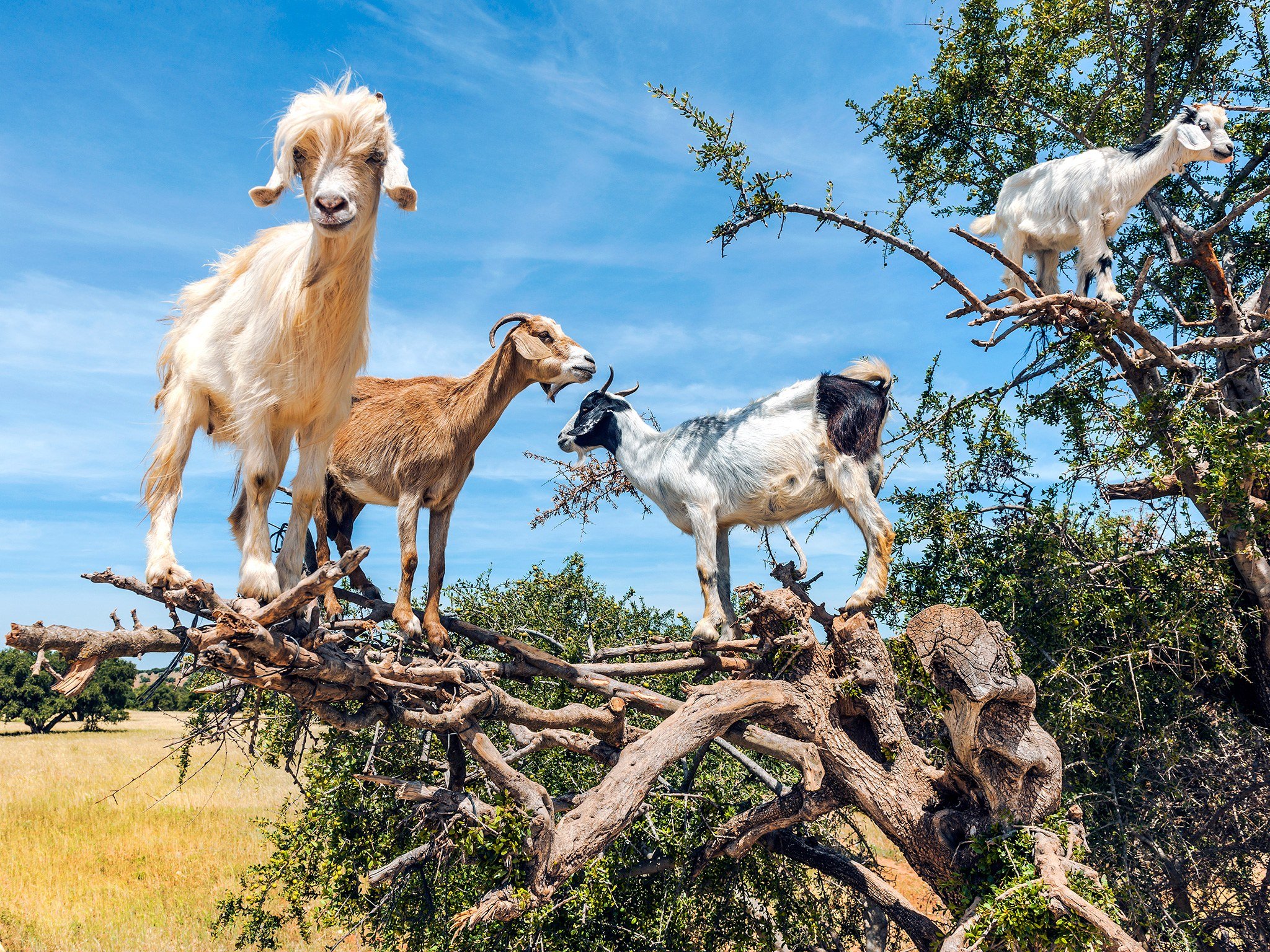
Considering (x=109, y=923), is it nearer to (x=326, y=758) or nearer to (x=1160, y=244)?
(x=326, y=758)

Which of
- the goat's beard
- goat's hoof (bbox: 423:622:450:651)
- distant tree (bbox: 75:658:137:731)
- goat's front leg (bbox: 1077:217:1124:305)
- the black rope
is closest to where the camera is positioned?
the black rope

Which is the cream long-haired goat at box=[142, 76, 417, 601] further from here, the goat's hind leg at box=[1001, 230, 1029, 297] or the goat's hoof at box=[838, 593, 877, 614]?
the goat's hind leg at box=[1001, 230, 1029, 297]

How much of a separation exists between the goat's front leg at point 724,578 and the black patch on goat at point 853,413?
3.22 feet

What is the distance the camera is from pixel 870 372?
5.74 m

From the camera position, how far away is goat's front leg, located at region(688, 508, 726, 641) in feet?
17.9

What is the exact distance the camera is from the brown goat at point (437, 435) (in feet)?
15.7

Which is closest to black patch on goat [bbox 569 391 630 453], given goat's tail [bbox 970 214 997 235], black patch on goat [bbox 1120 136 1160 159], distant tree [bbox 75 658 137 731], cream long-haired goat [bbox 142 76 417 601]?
cream long-haired goat [bbox 142 76 417 601]

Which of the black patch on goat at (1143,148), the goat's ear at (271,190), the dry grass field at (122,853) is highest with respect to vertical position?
the black patch on goat at (1143,148)

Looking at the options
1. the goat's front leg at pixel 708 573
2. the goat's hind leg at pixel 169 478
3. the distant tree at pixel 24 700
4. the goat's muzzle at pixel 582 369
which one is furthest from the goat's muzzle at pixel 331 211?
the distant tree at pixel 24 700

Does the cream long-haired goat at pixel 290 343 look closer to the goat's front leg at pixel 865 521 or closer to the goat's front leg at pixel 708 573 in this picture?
the goat's front leg at pixel 708 573

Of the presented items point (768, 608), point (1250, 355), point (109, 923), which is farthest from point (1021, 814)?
point (109, 923)

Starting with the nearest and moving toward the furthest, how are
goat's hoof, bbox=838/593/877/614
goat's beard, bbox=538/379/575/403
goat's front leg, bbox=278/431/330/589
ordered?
goat's front leg, bbox=278/431/330/589 < goat's beard, bbox=538/379/575/403 < goat's hoof, bbox=838/593/877/614

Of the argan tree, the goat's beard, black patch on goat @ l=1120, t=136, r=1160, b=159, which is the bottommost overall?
the argan tree

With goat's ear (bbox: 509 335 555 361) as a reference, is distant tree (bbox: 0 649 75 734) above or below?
below
